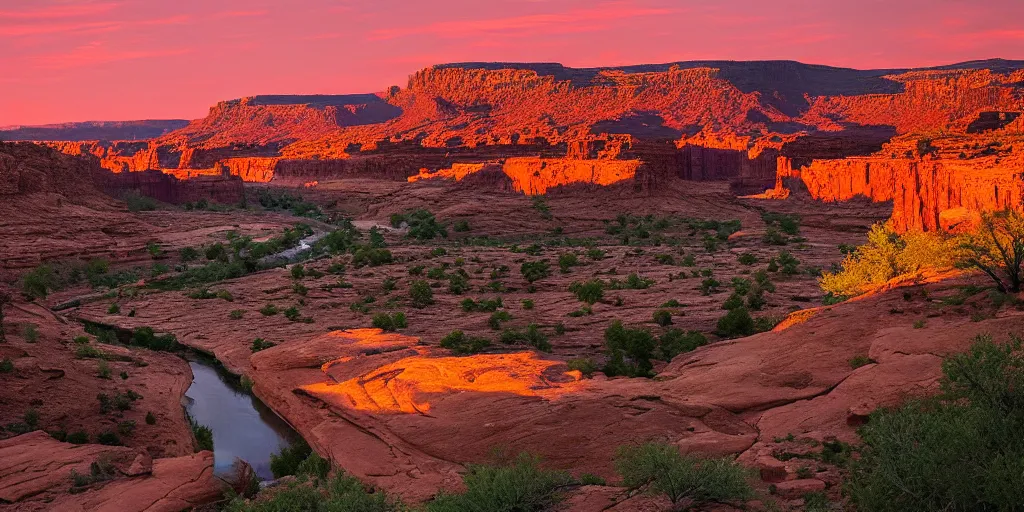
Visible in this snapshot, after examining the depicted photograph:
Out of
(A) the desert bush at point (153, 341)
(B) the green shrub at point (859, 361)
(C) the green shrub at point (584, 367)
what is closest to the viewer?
(B) the green shrub at point (859, 361)

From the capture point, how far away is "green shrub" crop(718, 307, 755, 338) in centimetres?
2667

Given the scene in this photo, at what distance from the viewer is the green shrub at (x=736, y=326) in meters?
26.7

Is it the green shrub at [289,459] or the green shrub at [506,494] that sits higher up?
the green shrub at [506,494]

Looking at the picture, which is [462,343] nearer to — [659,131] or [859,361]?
[859,361]

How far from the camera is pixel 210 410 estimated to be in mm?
26828

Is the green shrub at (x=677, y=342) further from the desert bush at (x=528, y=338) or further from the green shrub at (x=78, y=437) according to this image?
the green shrub at (x=78, y=437)

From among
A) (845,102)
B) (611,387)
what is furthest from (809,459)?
(845,102)

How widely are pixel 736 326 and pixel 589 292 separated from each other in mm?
Answer: 9103

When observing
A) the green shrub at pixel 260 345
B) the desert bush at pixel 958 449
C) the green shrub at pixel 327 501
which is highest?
the desert bush at pixel 958 449

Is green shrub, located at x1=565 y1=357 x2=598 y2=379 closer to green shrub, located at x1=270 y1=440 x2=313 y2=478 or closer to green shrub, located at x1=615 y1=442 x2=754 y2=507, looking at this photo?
green shrub, located at x1=270 y1=440 x2=313 y2=478

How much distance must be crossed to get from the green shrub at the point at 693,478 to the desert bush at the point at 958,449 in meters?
1.45

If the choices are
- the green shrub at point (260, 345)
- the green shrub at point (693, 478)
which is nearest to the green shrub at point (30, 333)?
the green shrub at point (260, 345)

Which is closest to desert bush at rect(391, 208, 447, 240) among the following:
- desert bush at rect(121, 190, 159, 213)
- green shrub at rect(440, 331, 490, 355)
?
desert bush at rect(121, 190, 159, 213)

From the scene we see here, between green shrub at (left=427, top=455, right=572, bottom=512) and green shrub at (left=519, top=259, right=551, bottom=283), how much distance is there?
27.7 metres
